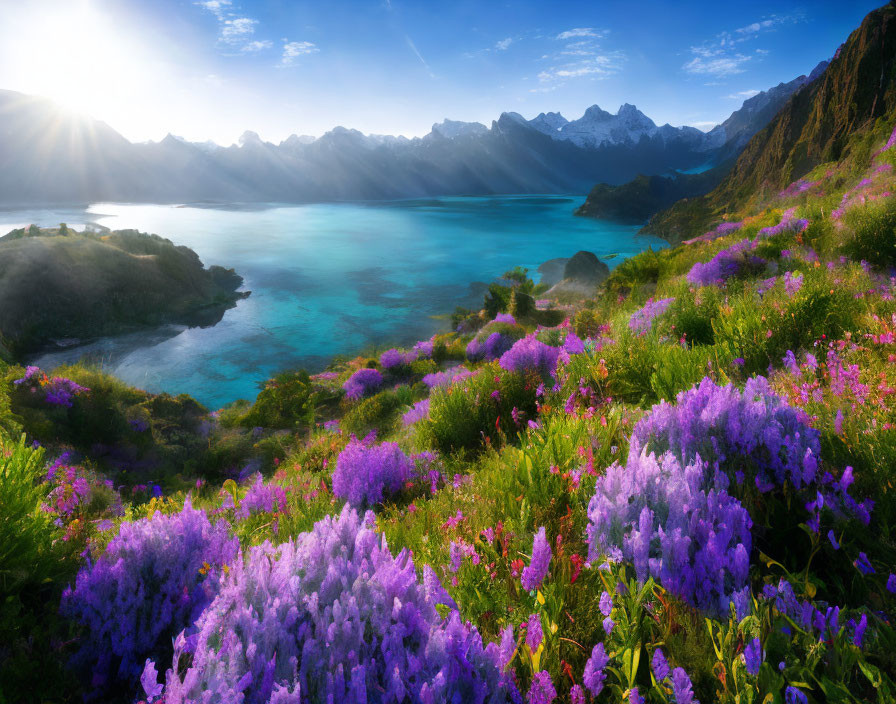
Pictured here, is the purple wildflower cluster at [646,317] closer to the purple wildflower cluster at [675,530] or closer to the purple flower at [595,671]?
the purple wildflower cluster at [675,530]

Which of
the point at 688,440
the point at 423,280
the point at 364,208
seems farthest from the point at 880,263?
the point at 364,208

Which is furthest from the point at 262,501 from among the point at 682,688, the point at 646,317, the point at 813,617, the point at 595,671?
the point at 646,317

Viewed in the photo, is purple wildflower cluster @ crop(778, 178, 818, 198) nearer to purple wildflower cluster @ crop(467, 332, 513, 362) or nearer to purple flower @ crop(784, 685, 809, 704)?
purple wildflower cluster @ crop(467, 332, 513, 362)

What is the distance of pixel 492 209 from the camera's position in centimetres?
17962

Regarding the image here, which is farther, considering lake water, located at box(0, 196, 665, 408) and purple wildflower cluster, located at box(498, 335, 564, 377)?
lake water, located at box(0, 196, 665, 408)

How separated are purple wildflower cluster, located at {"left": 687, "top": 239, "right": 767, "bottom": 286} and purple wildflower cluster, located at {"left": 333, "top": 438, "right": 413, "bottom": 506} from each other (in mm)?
6828

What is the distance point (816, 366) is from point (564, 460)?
2171 millimetres

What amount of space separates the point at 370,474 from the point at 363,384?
10.1 meters

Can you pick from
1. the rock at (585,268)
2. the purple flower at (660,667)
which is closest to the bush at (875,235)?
the purple flower at (660,667)

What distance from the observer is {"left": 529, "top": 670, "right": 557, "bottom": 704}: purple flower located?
4.67ft

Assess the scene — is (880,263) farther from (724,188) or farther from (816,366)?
(724,188)

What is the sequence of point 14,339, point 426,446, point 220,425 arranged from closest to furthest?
point 426,446 → point 220,425 → point 14,339

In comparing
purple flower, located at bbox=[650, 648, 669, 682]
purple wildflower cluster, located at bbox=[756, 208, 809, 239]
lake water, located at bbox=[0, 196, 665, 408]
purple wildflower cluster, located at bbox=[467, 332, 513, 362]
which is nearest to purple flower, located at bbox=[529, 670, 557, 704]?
purple flower, located at bbox=[650, 648, 669, 682]

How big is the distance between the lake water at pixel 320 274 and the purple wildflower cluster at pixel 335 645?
1742 centimetres
